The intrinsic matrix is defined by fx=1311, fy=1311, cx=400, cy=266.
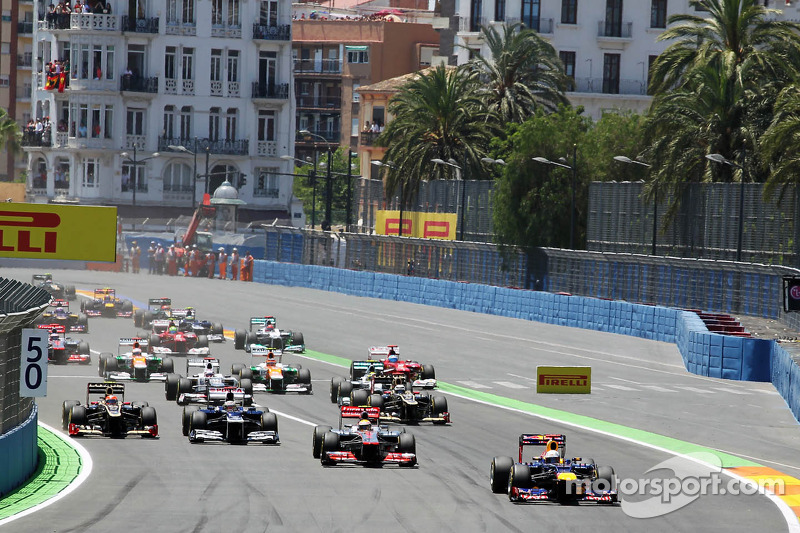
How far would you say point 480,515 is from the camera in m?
19.0

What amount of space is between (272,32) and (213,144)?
34.3 feet

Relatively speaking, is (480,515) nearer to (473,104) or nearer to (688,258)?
(688,258)

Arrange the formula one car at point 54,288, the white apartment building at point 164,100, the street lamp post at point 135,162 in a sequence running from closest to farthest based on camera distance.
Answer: the formula one car at point 54,288
the street lamp post at point 135,162
the white apartment building at point 164,100

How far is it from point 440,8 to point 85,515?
125 m

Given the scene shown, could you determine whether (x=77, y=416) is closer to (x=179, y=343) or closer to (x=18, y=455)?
(x=18, y=455)

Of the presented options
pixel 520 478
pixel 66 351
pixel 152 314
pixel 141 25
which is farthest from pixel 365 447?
pixel 141 25

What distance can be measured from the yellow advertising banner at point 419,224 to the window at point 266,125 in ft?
107

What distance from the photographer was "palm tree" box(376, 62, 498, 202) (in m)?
75.3

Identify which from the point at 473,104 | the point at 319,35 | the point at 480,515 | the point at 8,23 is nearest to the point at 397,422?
the point at 480,515

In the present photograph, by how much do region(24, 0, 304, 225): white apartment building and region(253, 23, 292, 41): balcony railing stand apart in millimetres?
83

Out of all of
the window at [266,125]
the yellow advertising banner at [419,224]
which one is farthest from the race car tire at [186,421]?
the window at [266,125]

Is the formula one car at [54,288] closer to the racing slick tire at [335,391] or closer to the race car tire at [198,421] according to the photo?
the racing slick tire at [335,391]

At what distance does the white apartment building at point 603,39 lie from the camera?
Result: 92.2m

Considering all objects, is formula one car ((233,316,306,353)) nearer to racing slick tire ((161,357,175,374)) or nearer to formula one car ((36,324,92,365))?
formula one car ((36,324,92,365))
